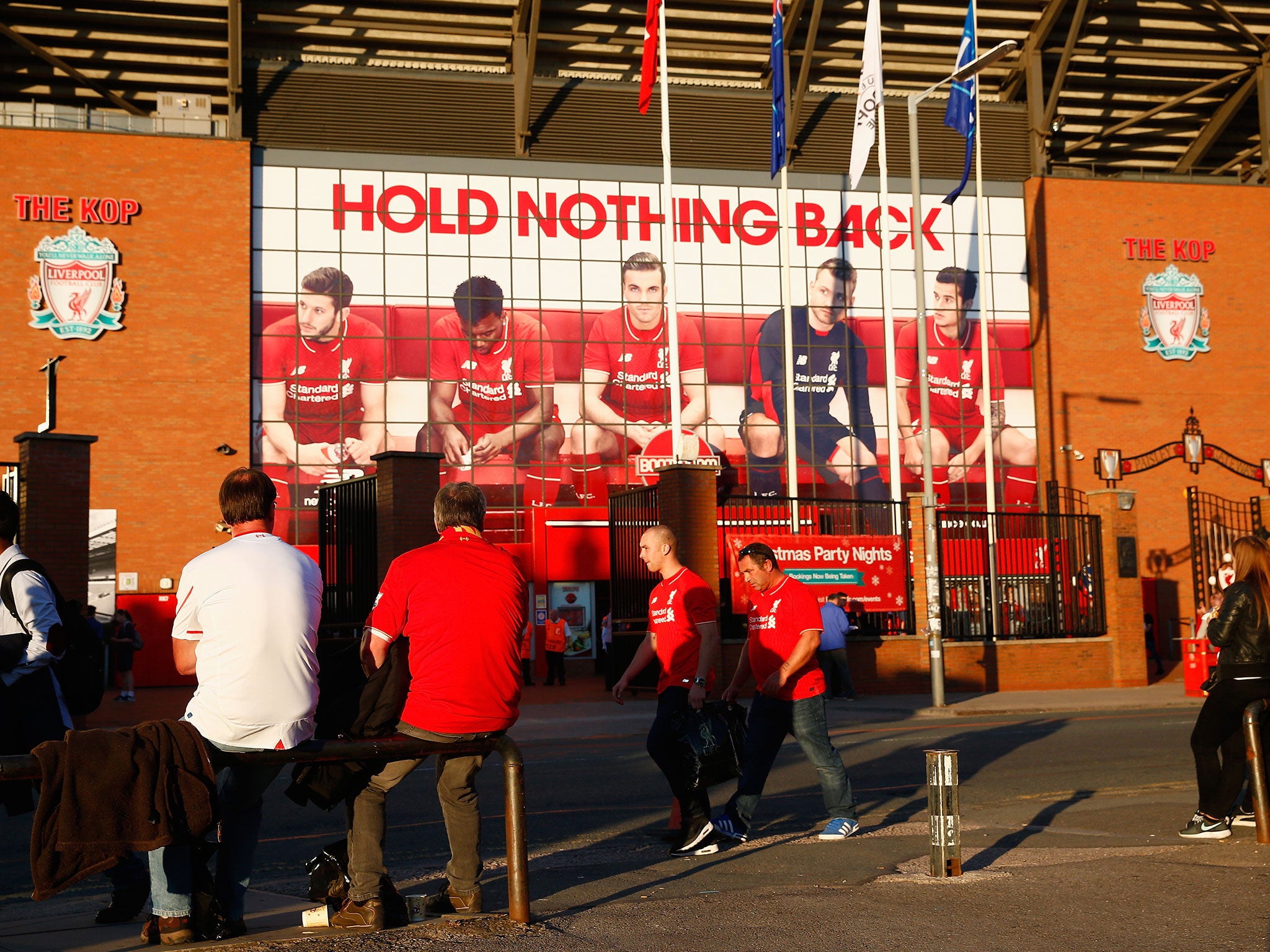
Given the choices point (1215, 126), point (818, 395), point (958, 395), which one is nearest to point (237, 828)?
point (818, 395)

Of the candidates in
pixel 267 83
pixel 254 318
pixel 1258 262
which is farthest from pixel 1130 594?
pixel 267 83

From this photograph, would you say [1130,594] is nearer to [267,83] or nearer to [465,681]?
[465,681]

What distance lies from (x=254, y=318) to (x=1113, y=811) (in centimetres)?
3038

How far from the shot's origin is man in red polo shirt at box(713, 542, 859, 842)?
27.2ft

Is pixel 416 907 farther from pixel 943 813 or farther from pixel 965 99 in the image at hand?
pixel 965 99

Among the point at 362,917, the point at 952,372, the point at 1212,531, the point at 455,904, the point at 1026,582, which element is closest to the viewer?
the point at 362,917

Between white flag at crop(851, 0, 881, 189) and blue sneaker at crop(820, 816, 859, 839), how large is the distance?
67.8ft

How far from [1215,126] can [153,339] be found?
32.5 m

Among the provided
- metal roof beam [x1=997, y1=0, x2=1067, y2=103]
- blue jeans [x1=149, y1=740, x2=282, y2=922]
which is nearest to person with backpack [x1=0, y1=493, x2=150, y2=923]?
blue jeans [x1=149, y1=740, x2=282, y2=922]

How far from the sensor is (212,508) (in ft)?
112

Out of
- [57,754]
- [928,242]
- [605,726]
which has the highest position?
[928,242]

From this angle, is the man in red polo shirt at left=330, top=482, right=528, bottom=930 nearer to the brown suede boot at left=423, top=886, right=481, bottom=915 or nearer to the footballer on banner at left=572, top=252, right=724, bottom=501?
the brown suede boot at left=423, top=886, right=481, bottom=915

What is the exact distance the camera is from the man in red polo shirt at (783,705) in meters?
8.28

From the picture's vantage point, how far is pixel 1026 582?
1030 inches
